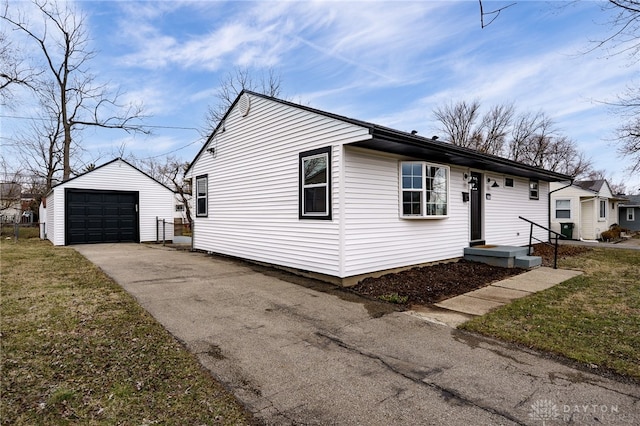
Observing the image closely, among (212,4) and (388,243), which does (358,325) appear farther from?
(212,4)

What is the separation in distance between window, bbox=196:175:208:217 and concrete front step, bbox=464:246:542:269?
8594 mm

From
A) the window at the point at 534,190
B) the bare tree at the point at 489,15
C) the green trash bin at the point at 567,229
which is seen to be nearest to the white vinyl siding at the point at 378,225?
the bare tree at the point at 489,15

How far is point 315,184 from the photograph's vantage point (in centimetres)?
704

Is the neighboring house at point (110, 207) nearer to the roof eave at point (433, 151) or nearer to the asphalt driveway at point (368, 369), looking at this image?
the asphalt driveway at point (368, 369)

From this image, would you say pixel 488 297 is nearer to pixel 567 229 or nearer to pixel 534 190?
pixel 534 190

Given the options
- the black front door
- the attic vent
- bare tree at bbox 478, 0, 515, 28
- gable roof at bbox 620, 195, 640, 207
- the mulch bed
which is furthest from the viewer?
gable roof at bbox 620, 195, 640, 207

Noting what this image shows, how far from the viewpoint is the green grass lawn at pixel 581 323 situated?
3.53 m

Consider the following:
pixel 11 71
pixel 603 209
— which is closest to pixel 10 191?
pixel 11 71

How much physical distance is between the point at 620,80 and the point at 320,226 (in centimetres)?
856

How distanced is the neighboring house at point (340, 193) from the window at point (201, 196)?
48 centimetres

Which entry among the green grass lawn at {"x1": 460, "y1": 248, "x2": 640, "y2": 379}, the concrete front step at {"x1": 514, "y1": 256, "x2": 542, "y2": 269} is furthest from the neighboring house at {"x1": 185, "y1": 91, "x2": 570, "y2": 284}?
the green grass lawn at {"x1": 460, "y1": 248, "x2": 640, "y2": 379}

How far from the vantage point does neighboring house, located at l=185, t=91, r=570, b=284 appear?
6.59m

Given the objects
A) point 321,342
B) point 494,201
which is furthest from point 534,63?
point 321,342

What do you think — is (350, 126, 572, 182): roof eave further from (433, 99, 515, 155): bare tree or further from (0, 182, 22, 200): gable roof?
(0, 182, 22, 200): gable roof
